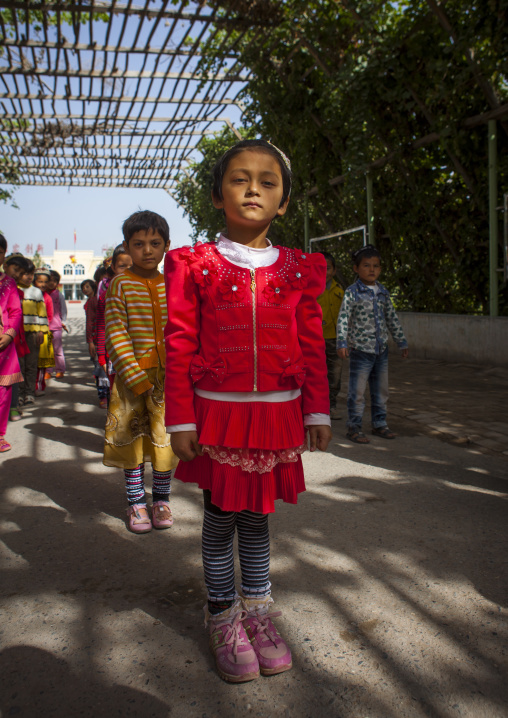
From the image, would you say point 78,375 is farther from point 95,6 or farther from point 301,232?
point 301,232

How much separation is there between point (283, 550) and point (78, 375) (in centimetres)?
816

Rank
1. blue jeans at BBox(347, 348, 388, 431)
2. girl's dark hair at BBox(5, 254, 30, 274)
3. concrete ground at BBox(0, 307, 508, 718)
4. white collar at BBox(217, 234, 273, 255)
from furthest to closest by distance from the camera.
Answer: girl's dark hair at BBox(5, 254, 30, 274) → blue jeans at BBox(347, 348, 388, 431) → white collar at BBox(217, 234, 273, 255) → concrete ground at BBox(0, 307, 508, 718)

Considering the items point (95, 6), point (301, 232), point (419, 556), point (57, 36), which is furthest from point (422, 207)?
point (419, 556)

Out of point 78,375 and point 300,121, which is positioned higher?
point 300,121

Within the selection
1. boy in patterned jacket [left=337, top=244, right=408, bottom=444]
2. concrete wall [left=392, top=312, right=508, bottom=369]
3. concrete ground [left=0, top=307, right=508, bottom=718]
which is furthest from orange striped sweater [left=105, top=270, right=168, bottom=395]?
concrete wall [left=392, top=312, right=508, bottom=369]

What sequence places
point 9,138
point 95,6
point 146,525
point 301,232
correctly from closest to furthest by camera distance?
point 146,525 < point 95,6 < point 301,232 < point 9,138

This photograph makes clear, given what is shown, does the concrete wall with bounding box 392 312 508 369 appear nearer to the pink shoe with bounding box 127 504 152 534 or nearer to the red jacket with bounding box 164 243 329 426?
the pink shoe with bounding box 127 504 152 534

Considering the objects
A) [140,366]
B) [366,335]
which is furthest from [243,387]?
[366,335]

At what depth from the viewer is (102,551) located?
289 cm

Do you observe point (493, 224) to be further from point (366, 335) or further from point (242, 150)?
point (242, 150)

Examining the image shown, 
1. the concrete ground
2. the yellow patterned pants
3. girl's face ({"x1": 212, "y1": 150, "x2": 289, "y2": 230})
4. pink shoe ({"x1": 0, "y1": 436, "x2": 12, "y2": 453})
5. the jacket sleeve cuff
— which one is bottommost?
the concrete ground

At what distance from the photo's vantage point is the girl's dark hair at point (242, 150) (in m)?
1.97

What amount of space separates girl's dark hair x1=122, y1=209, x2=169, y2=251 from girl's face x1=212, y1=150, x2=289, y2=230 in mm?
Result: 1284

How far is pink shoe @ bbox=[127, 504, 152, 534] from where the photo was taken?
10.2ft
